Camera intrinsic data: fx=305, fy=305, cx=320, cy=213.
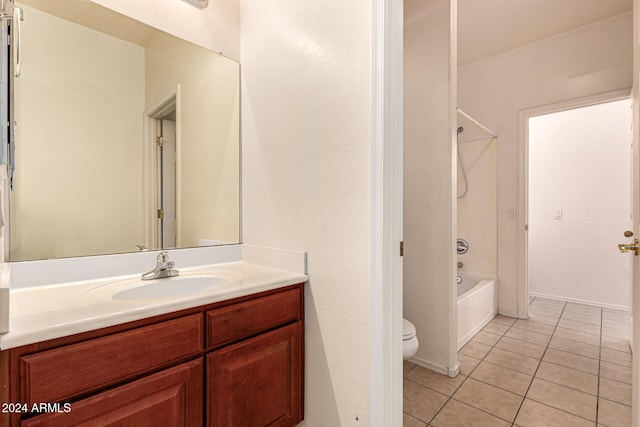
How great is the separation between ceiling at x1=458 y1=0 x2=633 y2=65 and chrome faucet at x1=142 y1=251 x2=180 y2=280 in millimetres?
2793

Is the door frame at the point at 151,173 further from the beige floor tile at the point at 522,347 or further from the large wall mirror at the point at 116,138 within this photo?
the beige floor tile at the point at 522,347

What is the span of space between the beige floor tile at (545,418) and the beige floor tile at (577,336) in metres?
1.23

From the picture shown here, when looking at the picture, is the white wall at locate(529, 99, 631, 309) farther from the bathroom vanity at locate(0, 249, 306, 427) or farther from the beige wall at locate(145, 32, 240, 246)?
the bathroom vanity at locate(0, 249, 306, 427)

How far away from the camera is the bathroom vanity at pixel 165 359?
29.1 inches

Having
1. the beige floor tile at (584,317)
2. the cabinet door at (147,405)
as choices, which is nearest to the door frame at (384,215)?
the cabinet door at (147,405)

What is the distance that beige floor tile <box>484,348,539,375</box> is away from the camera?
6.74 feet

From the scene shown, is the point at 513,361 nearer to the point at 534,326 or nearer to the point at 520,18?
the point at 534,326

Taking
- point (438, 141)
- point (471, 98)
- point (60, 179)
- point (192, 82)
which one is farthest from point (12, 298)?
point (471, 98)

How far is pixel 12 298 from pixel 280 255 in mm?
948

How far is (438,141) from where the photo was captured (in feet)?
6.62

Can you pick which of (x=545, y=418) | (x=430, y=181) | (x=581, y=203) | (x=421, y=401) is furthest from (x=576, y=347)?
(x=581, y=203)

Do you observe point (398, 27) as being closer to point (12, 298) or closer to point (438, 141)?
point (438, 141)

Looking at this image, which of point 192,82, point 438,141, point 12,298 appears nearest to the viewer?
point 12,298

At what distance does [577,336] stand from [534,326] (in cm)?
31
